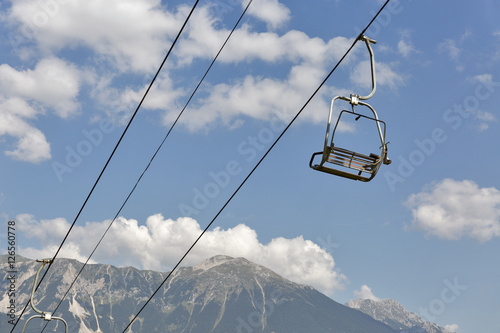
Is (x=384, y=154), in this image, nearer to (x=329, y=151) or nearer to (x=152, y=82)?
(x=329, y=151)

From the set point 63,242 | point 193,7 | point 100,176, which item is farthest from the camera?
point 63,242

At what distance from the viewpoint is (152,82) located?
12.8 m

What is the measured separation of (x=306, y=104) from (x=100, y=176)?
6.67 m

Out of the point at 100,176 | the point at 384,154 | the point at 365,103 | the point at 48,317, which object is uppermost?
the point at 365,103

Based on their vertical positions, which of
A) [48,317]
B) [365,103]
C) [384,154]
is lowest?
[48,317]

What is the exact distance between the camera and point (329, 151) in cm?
1201

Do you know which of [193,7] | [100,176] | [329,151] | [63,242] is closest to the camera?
[193,7]

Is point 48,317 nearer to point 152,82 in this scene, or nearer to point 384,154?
point 152,82

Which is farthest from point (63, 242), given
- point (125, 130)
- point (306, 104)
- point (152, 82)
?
point (306, 104)

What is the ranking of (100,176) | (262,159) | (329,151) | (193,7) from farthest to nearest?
(100,176) < (262,159) < (329,151) < (193,7)

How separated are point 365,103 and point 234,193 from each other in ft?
12.9

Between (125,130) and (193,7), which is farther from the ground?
(193,7)

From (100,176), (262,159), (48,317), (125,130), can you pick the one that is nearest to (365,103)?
(262,159)

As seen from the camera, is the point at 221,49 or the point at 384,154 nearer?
the point at 384,154
